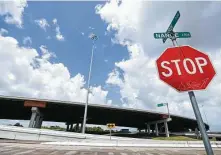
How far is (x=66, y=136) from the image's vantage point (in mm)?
29750

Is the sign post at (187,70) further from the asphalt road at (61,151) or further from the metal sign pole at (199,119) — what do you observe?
the asphalt road at (61,151)

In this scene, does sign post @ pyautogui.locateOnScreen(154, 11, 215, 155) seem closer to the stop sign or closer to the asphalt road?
the stop sign

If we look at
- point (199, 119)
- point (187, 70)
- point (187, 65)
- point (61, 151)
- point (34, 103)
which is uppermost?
point (34, 103)

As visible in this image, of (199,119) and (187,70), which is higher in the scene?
(187,70)

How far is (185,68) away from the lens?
2939 mm

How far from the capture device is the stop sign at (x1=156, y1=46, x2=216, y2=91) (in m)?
2.81

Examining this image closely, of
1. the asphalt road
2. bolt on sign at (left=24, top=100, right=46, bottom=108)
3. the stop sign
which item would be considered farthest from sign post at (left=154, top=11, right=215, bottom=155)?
bolt on sign at (left=24, top=100, right=46, bottom=108)

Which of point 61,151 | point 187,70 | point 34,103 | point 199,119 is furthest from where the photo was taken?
point 34,103

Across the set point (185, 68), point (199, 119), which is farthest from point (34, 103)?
point (199, 119)

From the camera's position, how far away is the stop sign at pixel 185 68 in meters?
2.81

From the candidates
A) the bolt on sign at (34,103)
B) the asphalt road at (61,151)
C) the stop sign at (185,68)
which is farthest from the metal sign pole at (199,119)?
the bolt on sign at (34,103)

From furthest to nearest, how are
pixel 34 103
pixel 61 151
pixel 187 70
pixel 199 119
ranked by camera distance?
pixel 34 103 < pixel 61 151 < pixel 187 70 < pixel 199 119

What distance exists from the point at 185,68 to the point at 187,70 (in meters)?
0.05

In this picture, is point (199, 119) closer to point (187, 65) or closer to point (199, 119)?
point (199, 119)
